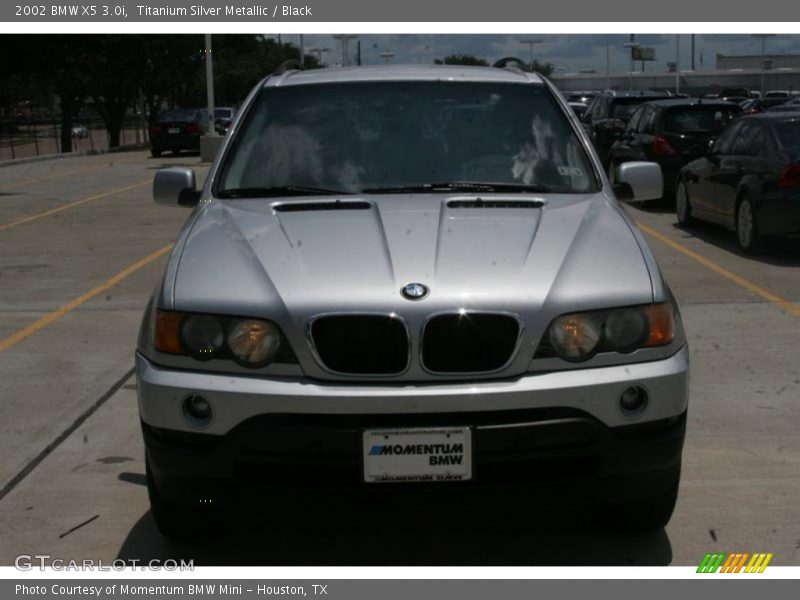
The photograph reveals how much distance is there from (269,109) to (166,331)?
1.80 m

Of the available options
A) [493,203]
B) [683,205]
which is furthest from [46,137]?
[493,203]

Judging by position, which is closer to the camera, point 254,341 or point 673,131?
point 254,341

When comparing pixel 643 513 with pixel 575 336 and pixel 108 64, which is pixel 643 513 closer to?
pixel 575 336

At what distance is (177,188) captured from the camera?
5.81 meters

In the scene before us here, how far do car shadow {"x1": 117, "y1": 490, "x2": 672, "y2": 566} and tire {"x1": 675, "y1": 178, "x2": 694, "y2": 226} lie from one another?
10.4m

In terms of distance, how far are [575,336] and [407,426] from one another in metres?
0.62

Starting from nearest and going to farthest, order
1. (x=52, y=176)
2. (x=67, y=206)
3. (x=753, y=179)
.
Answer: (x=753, y=179) < (x=67, y=206) < (x=52, y=176)

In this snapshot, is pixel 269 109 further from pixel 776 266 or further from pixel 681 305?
pixel 776 266

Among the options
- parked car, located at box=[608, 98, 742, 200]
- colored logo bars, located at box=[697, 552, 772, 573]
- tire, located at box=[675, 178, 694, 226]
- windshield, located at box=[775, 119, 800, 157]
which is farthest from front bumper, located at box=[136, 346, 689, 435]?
parked car, located at box=[608, 98, 742, 200]

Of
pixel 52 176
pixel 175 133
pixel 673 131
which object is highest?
pixel 673 131

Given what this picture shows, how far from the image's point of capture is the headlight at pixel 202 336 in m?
3.99

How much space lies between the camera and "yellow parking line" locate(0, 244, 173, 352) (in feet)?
27.9

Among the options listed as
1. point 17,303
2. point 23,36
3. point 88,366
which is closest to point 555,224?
point 88,366

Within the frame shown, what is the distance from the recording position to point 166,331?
4.07 meters
